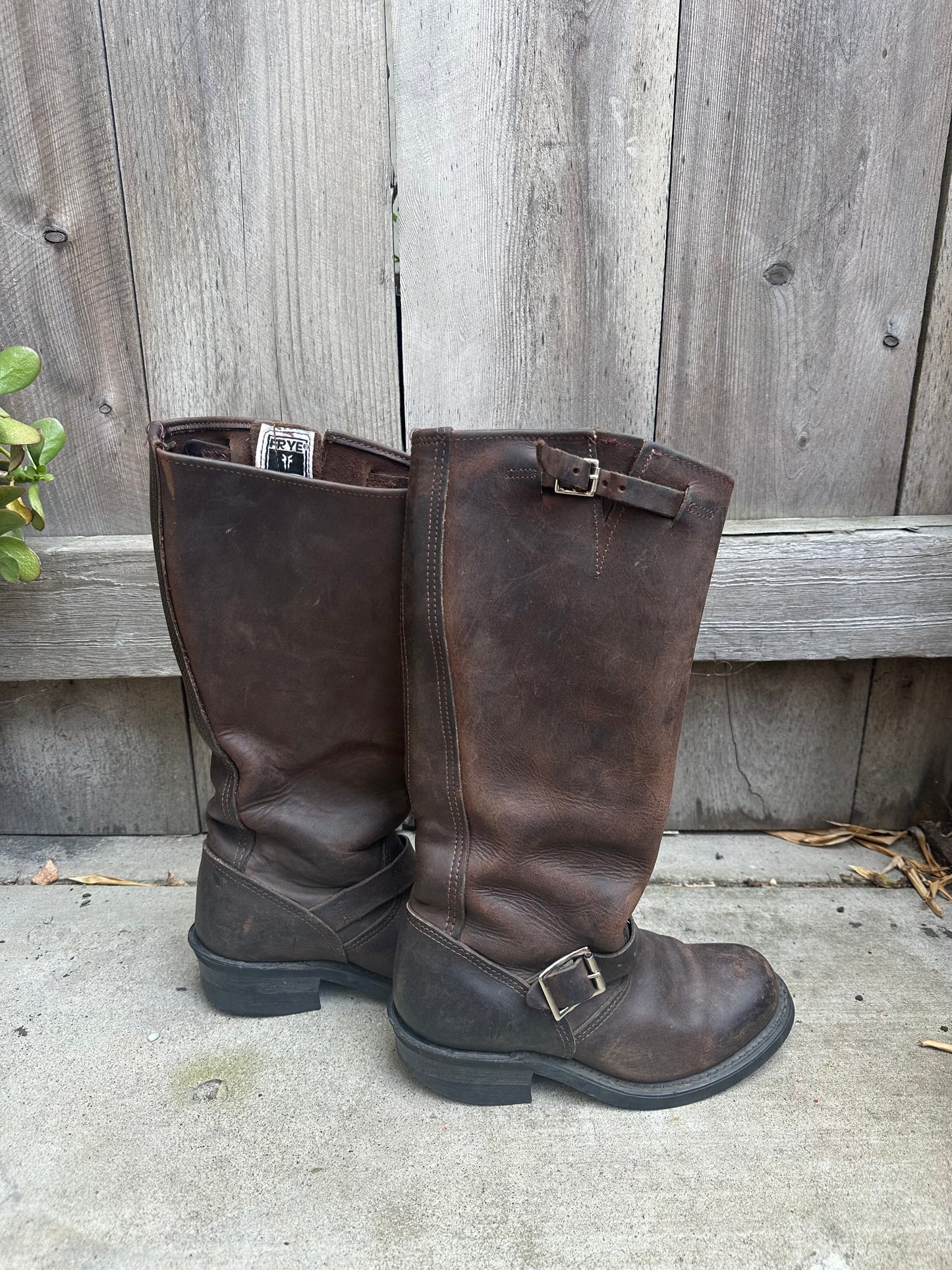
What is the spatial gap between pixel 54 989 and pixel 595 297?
126 centimetres

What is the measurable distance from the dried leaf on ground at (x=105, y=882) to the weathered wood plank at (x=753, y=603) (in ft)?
1.15

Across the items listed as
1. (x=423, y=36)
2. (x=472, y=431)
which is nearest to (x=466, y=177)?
(x=423, y=36)

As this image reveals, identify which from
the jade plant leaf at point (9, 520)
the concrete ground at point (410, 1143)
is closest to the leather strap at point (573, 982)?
the concrete ground at point (410, 1143)

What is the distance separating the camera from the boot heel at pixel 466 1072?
95cm

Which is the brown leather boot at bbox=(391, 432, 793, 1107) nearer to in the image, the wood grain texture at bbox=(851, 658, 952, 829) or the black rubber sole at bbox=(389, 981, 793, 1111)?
the black rubber sole at bbox=(389, 981, 793, 1111)

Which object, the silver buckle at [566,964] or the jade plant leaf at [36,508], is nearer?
the silver buckle at [566,964]

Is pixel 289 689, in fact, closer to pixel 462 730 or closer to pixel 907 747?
pixel 462 730

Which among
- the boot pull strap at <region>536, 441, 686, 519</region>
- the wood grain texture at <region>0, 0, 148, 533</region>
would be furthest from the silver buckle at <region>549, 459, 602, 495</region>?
the wood grain texture at <region>0, 0, 148, 533</region>

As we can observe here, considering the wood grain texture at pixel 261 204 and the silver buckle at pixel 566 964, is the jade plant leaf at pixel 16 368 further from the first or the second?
the silver buckle at pixel 566 964

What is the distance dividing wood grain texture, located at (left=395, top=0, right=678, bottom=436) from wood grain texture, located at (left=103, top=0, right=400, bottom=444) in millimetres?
53

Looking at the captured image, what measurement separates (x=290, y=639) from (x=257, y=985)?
1.51 ft

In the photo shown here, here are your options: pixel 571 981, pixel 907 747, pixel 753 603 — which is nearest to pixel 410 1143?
pixel 571 981

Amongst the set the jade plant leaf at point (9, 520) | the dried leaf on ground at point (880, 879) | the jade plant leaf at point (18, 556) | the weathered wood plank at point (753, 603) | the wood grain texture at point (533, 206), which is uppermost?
the wood grain texture at point (533, 206)

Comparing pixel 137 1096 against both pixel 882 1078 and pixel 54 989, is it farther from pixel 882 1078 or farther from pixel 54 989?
pixel 882 1078
